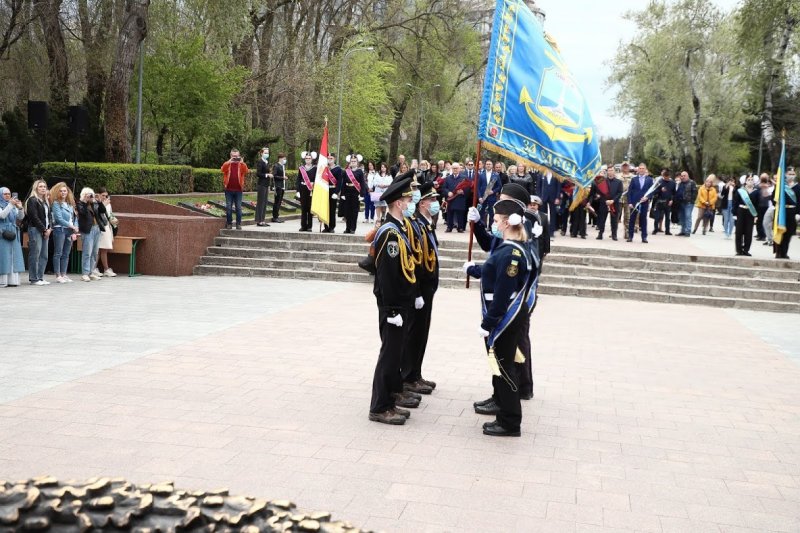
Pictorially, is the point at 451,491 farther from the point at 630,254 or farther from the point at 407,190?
the point at 630,254

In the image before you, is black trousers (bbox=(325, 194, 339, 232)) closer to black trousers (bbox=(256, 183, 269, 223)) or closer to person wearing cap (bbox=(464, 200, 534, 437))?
black trousers (bbox=(256, 183, 269, 223))

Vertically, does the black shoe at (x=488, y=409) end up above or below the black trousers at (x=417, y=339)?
below

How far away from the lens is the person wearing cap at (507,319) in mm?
6145

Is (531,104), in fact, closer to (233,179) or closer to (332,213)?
(233,179)

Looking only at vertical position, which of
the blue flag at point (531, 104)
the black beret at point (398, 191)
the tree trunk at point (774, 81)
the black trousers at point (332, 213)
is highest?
the tree trunk at point (774, 81)

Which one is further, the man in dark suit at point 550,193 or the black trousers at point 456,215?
the black trousers at point 456,215

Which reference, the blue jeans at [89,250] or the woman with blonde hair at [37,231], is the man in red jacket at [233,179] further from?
the woman with blonde hair at [37,231]

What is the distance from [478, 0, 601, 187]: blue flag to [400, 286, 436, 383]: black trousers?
6.03ft

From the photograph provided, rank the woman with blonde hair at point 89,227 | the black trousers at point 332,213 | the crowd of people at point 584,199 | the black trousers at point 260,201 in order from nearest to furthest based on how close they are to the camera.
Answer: the woman with blonde hair at point 89,227, the crowd of people at point 584,199, the black trousers at point 332,213, the black trousers at point 260,201

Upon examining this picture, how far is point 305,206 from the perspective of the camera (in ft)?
65.1

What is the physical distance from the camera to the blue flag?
8.23 meters

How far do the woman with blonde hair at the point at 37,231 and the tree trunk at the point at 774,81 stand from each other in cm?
2200

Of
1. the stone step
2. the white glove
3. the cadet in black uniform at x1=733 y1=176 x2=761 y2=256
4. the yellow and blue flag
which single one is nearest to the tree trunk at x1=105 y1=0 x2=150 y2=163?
the stone step

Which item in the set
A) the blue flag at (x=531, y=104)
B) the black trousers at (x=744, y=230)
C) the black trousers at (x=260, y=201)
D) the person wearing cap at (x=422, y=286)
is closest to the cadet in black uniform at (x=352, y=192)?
the black trousers at (x=260, y=201)
